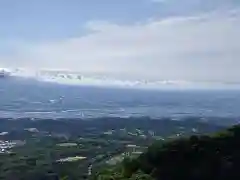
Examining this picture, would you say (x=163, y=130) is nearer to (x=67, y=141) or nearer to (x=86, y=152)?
(x=67, y=141)

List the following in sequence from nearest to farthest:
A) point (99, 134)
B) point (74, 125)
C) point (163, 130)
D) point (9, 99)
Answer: point (99, 134)
point (163, 130)
point (74, 125)
point (9, 99)

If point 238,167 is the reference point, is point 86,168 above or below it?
below

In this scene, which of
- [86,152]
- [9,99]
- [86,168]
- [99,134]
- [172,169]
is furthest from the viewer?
[9,99]

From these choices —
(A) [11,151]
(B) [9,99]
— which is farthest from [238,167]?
(B) [9,99]

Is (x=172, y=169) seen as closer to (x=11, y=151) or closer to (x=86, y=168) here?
(x=86, y=168)

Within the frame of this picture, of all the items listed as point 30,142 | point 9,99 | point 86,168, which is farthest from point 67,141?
point 9,99

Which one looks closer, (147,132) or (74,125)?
(147,132)
